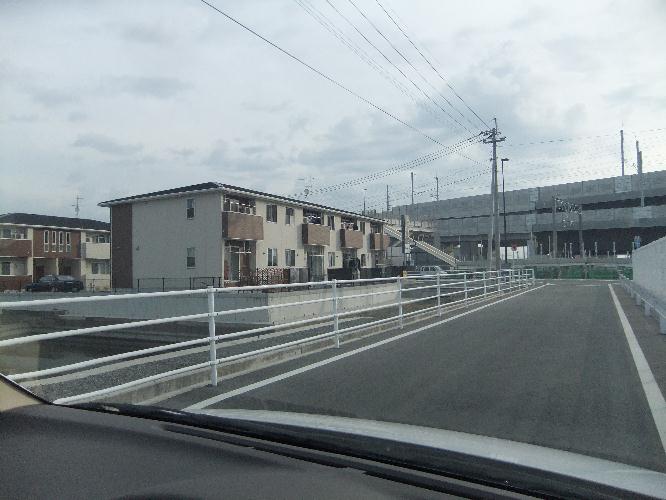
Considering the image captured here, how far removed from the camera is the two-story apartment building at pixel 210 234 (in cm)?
3045

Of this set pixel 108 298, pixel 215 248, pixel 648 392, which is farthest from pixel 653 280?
pixel 215 248

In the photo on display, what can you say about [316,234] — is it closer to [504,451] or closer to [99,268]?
[99,268]

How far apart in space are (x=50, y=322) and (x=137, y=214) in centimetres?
2736

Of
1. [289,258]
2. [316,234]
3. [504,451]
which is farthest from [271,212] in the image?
[504,451]

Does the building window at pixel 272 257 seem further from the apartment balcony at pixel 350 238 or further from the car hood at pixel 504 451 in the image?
the car hood at pixel 504 451

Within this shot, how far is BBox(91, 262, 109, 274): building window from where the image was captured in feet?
92.6

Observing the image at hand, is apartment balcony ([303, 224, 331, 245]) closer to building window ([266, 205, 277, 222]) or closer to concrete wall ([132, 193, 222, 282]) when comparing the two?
building window ([266, 205, 277, 222])

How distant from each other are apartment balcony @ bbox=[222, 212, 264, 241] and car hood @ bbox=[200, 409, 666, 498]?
2771 cm

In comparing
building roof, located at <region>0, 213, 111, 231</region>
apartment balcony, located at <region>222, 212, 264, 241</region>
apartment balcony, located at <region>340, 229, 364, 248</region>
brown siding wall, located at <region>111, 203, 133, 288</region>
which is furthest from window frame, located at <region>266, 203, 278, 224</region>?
building roof, located at <region>0, 213, 111, 231</region>

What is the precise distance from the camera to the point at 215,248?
30250mm

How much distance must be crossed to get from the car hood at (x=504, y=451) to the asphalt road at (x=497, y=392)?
194 cm

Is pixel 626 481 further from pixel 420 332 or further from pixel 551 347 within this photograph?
pixel 420 332

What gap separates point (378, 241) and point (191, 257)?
2068 cm

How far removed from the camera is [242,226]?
101 feet
